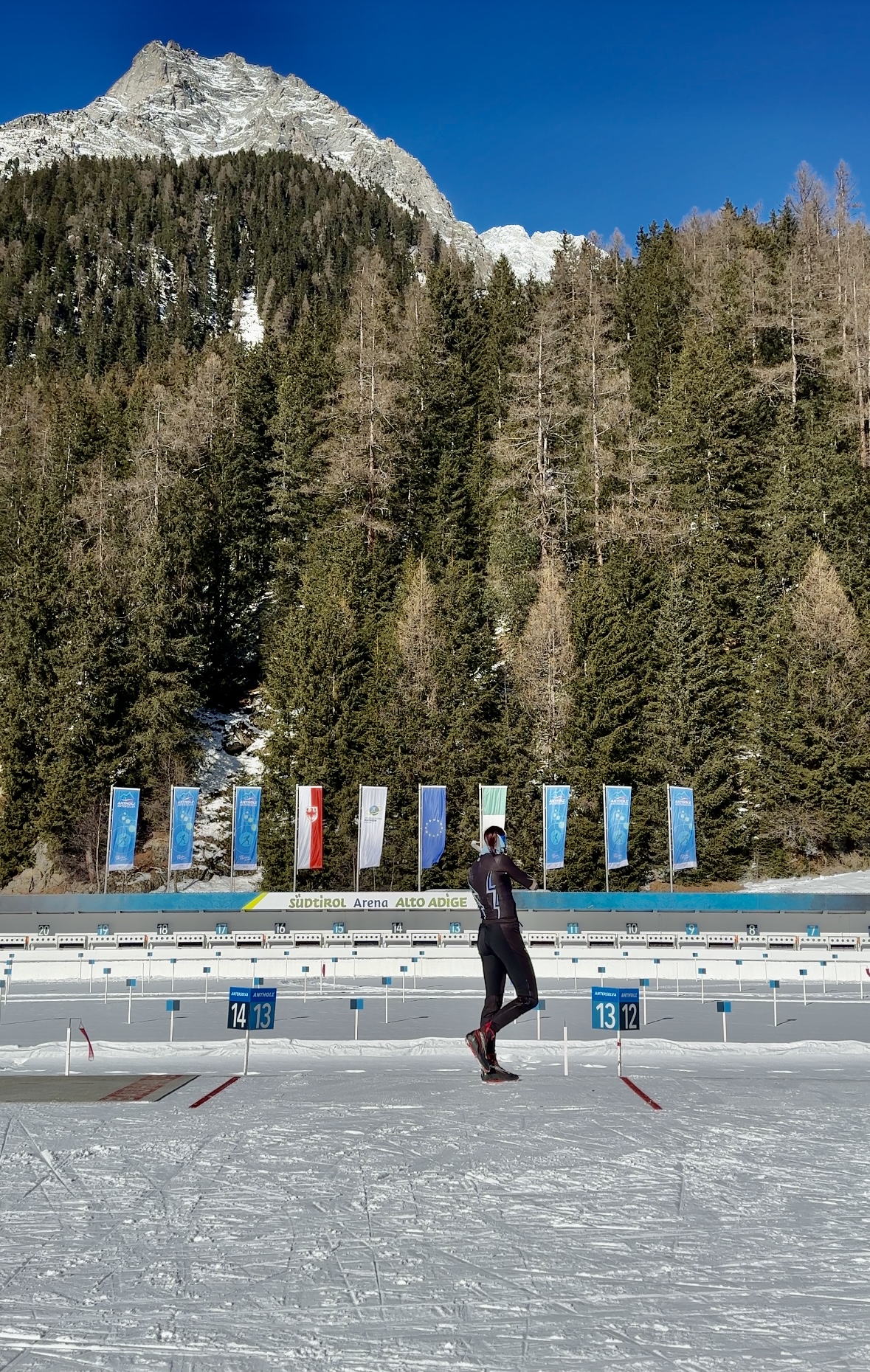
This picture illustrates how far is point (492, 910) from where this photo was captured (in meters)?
8.52

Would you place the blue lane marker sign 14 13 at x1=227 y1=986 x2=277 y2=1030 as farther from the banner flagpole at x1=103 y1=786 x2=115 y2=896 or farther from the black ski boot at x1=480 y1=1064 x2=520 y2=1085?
the banner flagpole at x1=103 y1=786 x2=115 y2=896

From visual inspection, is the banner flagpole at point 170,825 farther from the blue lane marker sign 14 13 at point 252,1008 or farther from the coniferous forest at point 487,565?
the blue lane marker sign 14 13 at point 252,1008

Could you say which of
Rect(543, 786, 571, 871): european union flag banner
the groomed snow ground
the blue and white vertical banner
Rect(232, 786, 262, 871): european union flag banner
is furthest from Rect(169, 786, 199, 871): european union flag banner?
the groomed snow ground

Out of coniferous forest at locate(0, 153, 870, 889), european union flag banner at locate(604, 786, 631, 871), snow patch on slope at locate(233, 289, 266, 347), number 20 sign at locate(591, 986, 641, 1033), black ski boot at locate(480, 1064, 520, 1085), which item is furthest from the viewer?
snow patch on slope at locate(233, 289, 266, 347)

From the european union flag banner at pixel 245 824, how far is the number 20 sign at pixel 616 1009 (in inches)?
1192

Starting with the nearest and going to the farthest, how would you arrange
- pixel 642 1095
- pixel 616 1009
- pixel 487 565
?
pixel 642 1095 < pixel 616 1009 < pixel 487 565

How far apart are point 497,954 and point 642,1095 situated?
4.84 ft

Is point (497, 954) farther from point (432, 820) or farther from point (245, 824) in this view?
point (245, 824)

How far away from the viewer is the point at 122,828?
131ft

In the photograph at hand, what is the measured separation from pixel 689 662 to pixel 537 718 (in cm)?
A: 800

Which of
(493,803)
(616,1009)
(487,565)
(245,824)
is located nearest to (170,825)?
(245,824)

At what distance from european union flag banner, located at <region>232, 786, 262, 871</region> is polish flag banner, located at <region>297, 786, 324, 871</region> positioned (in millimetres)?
1981

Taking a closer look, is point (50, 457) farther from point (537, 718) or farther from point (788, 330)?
point (788, 330)

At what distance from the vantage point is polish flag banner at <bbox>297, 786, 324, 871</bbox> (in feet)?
128
